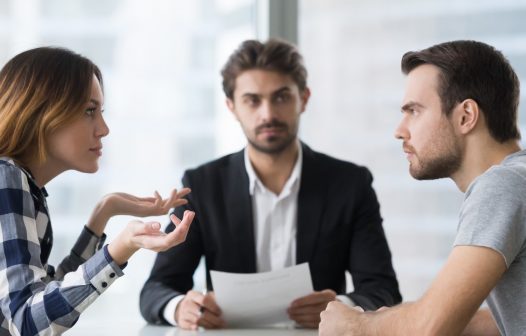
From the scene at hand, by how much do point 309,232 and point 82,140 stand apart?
1.17 metres

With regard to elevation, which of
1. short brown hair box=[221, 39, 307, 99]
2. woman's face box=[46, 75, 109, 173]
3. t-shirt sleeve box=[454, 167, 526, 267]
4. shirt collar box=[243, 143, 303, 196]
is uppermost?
short brown hair box=[221, 39, 307, 99]

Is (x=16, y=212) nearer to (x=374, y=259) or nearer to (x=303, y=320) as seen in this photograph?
(x=303, y=320)

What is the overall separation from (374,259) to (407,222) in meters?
1.04

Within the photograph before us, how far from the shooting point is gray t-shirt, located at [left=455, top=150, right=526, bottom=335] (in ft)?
5.53

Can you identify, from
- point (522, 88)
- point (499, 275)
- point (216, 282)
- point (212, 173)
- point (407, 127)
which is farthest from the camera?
point (522, 88)

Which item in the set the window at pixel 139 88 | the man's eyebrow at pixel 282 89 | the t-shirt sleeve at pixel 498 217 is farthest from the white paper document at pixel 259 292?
the window at pixel 139 88

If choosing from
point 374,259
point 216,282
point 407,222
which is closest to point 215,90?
point 407,222

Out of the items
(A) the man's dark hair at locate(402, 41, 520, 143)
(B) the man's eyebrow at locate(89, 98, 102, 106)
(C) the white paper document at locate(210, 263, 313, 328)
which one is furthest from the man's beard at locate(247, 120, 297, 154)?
(B) the man's eyebrow at locate(89, 98, 102, 106)

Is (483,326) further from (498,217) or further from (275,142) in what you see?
(275,142)

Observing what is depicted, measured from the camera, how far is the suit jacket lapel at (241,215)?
9.59ft

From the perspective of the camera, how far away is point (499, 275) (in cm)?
169

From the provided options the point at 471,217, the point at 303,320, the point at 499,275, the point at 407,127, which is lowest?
the point at 303,320

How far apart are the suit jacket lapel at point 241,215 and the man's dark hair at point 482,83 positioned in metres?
1.05

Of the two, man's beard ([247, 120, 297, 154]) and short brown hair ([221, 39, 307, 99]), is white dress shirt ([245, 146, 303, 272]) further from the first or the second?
short brown hair ([221, 39, 307, 99])
